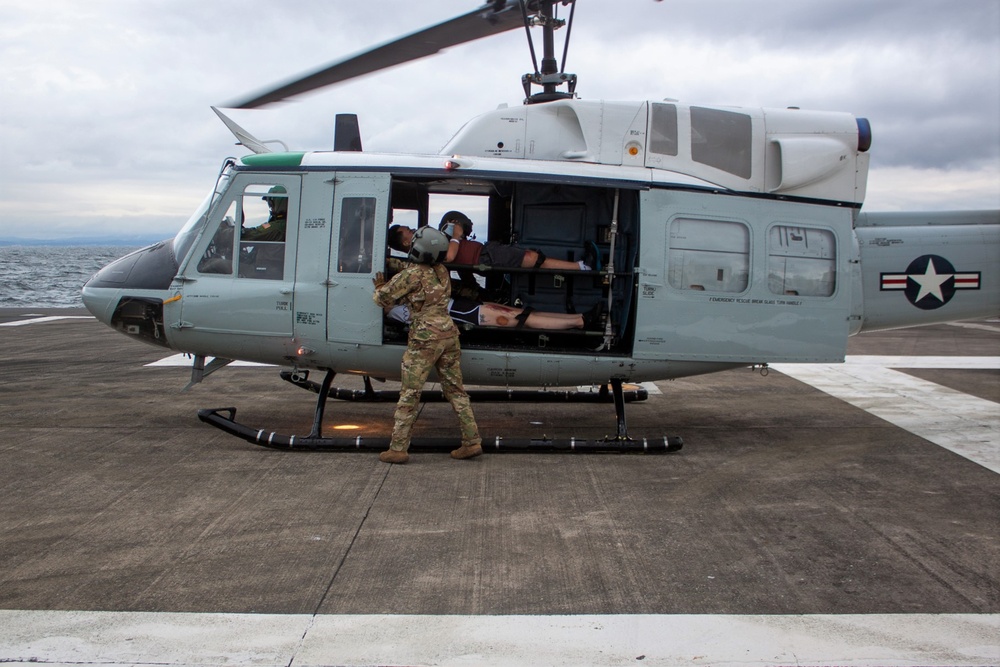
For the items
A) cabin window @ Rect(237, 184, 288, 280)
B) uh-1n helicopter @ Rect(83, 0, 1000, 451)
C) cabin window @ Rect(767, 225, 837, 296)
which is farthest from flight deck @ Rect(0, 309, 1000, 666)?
cabin window @ Rect(237, 184, 288, 280)

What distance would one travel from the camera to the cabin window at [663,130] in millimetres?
6969

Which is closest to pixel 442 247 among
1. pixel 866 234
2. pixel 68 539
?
pixel 68 539

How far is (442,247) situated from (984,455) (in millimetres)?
4876

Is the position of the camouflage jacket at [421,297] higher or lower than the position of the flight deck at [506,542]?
higher

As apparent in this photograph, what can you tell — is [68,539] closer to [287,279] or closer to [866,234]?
[287,279]

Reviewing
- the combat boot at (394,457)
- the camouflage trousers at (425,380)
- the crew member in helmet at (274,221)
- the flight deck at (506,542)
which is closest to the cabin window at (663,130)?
the camouflage trousers at (425,380)

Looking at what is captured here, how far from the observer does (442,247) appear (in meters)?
6.49

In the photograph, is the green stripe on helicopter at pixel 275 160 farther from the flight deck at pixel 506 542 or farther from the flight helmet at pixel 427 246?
the flight deck at pixel 506 542

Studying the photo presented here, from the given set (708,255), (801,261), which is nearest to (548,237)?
(708,255)

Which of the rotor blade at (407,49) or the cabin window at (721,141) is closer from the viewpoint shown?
the rotor blade at (407,49)

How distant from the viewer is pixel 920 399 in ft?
31.3

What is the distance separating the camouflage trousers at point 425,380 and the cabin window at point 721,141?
103 inches

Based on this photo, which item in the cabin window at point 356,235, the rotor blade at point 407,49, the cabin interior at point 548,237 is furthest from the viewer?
the cabin interior at point 548,237

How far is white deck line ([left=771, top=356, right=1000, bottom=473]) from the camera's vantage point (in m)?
7.55
